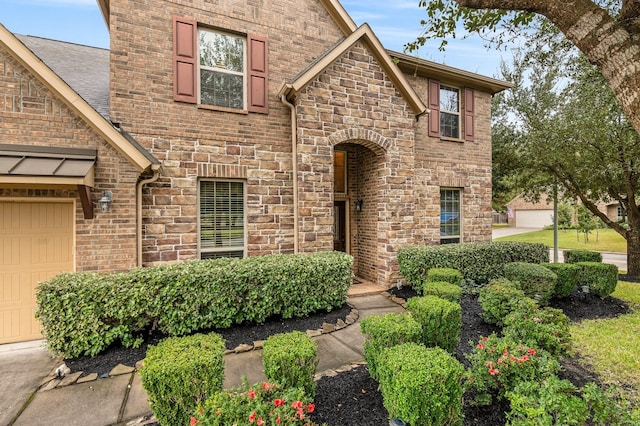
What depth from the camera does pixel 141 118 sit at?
5848 mm

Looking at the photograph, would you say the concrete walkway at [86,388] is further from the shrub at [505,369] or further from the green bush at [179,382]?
the shrub at [505,369]

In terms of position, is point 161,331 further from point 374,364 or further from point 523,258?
point 523,258

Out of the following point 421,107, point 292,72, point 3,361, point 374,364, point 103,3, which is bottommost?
point 3,361

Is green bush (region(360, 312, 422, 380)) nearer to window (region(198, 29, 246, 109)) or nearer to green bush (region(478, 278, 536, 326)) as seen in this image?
green bush (region(478, 278, 536, 326))

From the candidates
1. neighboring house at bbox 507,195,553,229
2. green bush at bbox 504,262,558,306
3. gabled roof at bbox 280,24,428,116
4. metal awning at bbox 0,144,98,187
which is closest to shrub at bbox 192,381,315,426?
metal awning at bbox 0,144,98,187

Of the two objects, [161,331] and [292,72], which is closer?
[161,331]

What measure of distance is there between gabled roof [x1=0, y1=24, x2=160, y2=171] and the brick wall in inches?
5.6

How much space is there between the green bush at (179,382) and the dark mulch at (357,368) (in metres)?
1.06

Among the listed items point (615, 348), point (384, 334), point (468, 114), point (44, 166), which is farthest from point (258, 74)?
point (615, 348)

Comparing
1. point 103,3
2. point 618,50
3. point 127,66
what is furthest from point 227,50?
point 618,50

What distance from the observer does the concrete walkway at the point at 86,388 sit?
2965 millimetres

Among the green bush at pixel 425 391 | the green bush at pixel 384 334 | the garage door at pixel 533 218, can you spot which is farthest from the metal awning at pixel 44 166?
the garage door at pixel 533 218

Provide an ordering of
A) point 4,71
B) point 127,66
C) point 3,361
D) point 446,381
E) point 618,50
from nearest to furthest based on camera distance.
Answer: point 446,381
point 618,50
point 3,361
point 4,71
point 127,66

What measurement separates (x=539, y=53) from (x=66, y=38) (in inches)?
484
